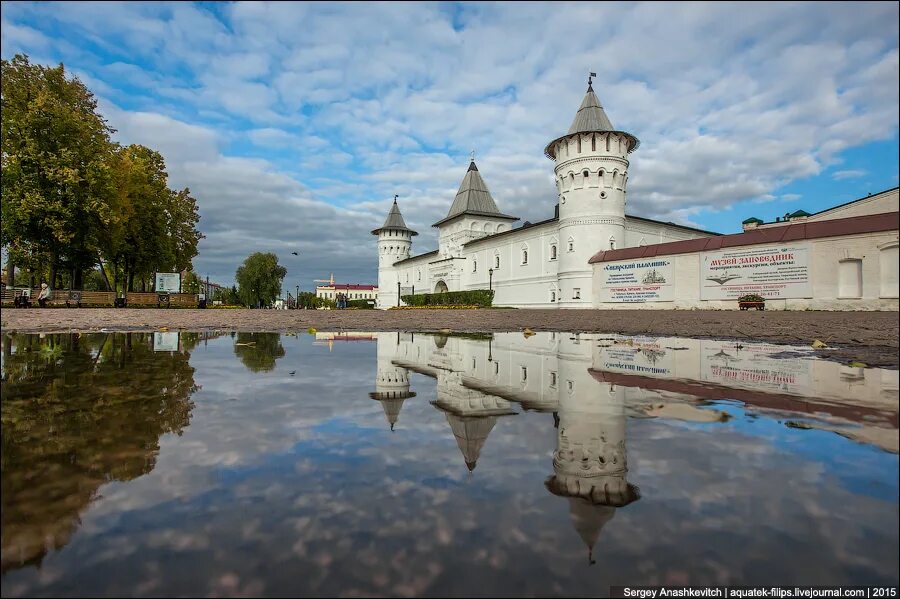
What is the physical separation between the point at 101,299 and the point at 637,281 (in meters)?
33.8

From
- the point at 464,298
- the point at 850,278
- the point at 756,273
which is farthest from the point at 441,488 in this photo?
the point at 464,298

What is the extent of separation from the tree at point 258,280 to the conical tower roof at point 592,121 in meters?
46.4

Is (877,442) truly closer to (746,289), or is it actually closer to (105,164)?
(746,289)

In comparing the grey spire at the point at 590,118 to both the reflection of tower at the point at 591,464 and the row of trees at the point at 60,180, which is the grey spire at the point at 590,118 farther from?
the reflection of tower at the point at 591,464

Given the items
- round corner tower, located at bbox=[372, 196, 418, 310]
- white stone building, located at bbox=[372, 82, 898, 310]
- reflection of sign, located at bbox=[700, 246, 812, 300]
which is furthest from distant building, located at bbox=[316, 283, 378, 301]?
reflection of sign, located at bbox=[700, 246, 812, 300]

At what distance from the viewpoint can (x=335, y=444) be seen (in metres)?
2.98

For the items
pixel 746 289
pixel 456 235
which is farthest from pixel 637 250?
pixel 456 235

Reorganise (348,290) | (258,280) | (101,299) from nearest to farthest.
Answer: (101,299), (258,280), (348,290)

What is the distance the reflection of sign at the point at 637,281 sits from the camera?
94.5 feet

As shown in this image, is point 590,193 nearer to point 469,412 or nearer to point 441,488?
point 469,412

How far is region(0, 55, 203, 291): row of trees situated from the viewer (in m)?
24.8

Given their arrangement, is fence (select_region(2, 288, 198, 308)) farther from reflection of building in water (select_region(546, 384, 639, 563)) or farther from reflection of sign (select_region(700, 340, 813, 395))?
reflection of building in water (select_region(546, 384, 639, 563))

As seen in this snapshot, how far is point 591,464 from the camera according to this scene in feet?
8.60

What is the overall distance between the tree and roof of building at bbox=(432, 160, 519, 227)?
87.9 feet
